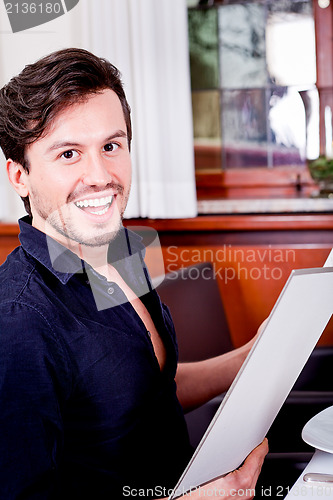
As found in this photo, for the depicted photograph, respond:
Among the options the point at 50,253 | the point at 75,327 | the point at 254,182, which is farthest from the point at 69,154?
the point at 254,182

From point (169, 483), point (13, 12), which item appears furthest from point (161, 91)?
point (169, 483)

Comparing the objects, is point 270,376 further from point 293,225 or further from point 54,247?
point 293,225

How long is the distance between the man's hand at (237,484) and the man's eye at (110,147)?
1.65 ft

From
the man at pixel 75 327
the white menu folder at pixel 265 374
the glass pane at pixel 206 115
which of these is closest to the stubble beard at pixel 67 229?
the man at pixel 75 327

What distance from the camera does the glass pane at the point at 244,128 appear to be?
7.82 ft

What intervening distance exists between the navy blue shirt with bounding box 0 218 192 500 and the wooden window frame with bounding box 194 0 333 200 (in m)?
1.37

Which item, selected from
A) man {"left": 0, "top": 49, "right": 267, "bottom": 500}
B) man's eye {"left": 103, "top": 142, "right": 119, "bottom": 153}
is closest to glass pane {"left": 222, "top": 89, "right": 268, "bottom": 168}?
man {"left": 0, "top": 49, "right": 267, "bottom": 500}

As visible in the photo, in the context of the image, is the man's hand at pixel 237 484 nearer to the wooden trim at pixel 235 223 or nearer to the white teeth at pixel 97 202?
the white teeth at pixel 97 202

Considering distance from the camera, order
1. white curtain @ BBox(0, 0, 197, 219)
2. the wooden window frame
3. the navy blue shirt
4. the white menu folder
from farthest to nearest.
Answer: the wooden window frame < white curtain @ BBox(0, 0, 197, 219) < the navy blue shirt < the white menu folder

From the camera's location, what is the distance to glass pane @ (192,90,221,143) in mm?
2406

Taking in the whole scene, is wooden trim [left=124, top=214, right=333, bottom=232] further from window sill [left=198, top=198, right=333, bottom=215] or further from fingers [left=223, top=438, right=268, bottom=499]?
fingers [left=223, top=438, right=268, bottom=499]

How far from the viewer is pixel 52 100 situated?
0.92 m

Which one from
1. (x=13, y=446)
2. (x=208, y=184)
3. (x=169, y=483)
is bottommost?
(x=169, y=483)

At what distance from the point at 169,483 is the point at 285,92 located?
1706mm
